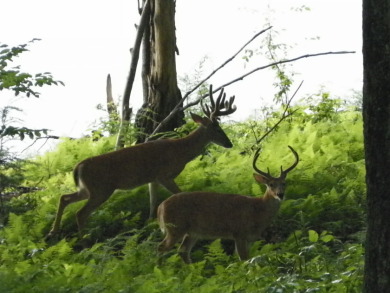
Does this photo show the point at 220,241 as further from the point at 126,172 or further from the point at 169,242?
the point at 126,172

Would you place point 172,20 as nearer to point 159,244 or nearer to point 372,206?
point 159,244

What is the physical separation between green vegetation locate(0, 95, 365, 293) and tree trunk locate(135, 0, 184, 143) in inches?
32.1

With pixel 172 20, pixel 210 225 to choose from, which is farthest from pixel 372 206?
pixel 172 20

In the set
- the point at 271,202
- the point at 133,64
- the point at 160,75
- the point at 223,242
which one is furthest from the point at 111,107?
the point at 271,202

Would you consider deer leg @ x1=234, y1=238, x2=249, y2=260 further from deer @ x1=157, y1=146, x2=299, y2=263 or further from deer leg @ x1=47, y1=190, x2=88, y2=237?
deer leg @ x1=47, y1=190, x2=88, y2=237

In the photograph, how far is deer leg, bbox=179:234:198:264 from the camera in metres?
9.25

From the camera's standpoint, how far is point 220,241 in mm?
10023

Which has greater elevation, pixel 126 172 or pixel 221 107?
pixel 221 107

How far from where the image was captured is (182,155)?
35.6ft

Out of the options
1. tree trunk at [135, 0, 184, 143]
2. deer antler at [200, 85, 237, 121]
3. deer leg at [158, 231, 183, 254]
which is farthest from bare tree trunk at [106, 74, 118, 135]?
deer leg at [158, 231, 183, 254]

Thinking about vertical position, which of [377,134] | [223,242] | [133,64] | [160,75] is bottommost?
[223,242]

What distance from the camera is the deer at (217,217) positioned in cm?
912

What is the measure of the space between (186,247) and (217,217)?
1.54 feet

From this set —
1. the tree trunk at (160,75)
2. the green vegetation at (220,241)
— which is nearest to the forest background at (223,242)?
the green vegetation at (220,241)
